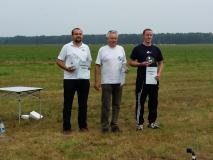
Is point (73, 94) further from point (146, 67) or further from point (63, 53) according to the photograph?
point (146, 67)

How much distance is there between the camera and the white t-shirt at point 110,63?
28.5 feet

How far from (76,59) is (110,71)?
67 centimetres

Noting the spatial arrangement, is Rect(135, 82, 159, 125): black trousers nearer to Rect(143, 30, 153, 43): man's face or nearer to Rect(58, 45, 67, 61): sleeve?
Rect(143, 30, 153, 43): man's face

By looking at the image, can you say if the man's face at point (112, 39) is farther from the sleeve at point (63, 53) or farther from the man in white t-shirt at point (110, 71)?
the sleeve at point (63, 53)

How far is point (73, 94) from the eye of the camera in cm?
897

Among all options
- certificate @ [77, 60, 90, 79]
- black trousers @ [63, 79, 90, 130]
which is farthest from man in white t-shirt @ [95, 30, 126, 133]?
black trousers @ [63, 79, 90, 130]

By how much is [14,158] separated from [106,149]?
1.48m

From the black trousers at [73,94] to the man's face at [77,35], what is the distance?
758 millimetres

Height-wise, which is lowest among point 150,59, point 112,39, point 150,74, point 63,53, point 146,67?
point 150,74

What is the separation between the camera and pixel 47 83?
19594 millimetres

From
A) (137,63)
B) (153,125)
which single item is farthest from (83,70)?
(153,125)

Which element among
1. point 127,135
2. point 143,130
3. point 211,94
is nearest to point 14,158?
point 127,135

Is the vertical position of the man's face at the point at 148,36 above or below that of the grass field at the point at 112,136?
above

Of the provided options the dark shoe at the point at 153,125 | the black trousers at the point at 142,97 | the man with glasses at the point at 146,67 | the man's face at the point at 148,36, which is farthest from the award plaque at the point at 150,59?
the dark shoe at the point at 153,125
